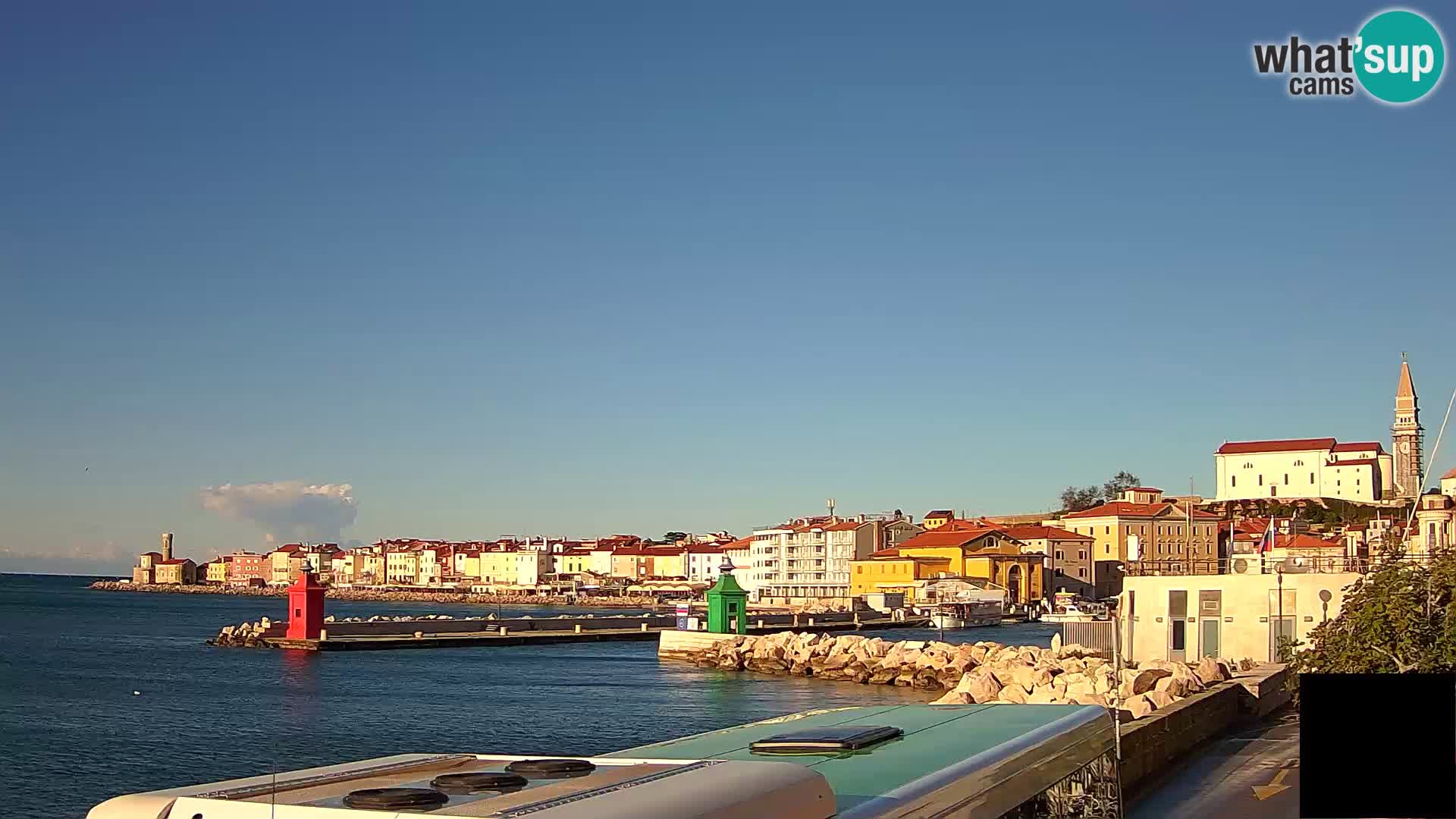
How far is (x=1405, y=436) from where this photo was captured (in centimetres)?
14250

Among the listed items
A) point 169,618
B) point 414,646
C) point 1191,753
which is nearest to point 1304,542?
point 414,646

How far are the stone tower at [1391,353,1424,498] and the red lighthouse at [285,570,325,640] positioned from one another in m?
105

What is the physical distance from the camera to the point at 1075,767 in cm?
726

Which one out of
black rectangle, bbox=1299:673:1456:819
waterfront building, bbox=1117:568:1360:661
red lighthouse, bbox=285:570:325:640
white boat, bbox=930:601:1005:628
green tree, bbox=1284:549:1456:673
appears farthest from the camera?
white boat, bbox=930:601:1005:628

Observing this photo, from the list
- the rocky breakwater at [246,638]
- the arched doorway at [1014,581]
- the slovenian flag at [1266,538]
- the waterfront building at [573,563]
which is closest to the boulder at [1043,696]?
the slovenian flag at [1266,538]

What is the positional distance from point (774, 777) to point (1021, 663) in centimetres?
4008

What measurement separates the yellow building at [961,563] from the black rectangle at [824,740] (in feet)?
363

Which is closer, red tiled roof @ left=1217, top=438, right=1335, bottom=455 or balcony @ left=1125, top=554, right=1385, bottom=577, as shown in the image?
balcony @ left=1125, top=554, right=1385, bottom=577

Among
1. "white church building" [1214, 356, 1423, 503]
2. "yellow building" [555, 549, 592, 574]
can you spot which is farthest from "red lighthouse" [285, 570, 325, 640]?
"yellow building" [555, 549, 592, 574]

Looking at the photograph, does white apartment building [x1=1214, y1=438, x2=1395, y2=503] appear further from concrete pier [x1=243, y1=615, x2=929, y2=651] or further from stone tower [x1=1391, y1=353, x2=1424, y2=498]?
concrete pier [x1=243, y1=615, x2=929, y2=651]

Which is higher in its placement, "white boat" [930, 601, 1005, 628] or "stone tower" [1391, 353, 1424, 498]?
"stone tower" [1391, 353, 1424, 498]

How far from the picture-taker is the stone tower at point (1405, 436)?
13975 centimetres

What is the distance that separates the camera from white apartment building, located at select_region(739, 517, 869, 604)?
132 meters

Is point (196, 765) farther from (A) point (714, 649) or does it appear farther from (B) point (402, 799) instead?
(A) point (714, 649)
